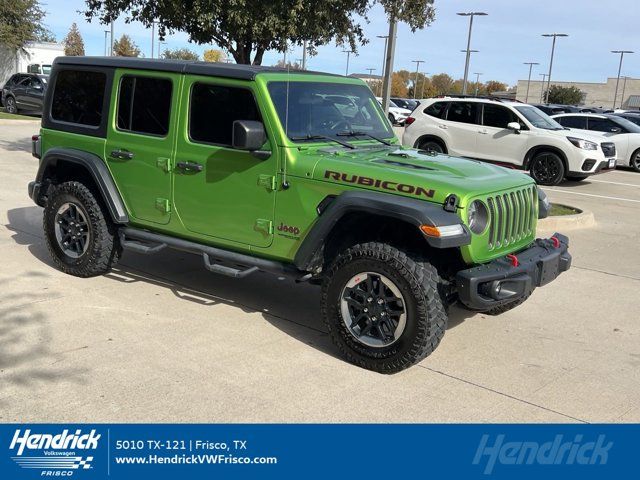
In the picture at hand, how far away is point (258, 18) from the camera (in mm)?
11250

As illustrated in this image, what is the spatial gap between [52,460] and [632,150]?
17.7m

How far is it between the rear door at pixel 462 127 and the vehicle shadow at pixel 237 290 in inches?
347

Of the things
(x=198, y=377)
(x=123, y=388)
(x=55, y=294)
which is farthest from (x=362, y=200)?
(x=55, y=294)

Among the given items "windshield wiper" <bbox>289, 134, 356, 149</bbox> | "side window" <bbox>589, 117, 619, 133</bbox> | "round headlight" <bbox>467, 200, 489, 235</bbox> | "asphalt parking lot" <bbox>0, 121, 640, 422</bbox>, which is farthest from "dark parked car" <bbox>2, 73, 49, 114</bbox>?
"round headlight" <bbox>467, 200, 489, 235</bbox>

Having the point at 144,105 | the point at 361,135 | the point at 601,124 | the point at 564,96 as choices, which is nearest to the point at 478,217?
the point at 361,135

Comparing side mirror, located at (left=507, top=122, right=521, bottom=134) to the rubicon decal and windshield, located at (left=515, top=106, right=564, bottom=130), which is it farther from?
the rubicon decal

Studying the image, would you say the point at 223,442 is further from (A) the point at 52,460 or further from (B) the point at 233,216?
(B) the point at 233,216

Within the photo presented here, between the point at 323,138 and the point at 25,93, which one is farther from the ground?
the point at 323,138

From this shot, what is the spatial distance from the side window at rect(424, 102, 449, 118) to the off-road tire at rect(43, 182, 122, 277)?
33.5ft

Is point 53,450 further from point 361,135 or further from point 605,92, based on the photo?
point 605,92

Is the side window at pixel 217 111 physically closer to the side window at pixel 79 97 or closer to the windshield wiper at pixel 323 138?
the windshield wiper at pixel 323 138

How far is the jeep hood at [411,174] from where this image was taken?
4.35 m

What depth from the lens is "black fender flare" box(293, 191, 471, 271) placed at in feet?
13.6

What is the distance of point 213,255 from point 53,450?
2.12 m
